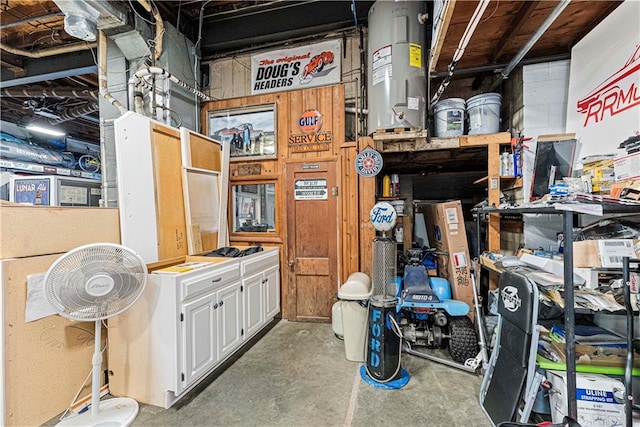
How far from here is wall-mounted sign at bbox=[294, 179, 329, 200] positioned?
3.56 meters

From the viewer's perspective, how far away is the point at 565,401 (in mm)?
1621

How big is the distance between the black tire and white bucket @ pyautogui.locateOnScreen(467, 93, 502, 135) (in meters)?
2.00

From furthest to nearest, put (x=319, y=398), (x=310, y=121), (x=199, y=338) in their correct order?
(x=310, y=121), (x=199, y=338), (x=319, y=398)

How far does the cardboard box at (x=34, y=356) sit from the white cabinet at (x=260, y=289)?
136 cm

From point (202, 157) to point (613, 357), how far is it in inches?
156

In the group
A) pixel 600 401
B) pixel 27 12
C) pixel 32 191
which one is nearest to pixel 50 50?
pixel 27 12

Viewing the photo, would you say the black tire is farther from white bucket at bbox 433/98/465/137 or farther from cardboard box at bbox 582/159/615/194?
white bucket at bbox 433/98/465/137

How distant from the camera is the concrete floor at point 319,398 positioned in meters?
1.92

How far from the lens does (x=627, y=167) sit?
165 cm

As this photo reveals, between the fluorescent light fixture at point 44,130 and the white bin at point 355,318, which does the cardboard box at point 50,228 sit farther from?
the fluorescent light fixture at point 44,130

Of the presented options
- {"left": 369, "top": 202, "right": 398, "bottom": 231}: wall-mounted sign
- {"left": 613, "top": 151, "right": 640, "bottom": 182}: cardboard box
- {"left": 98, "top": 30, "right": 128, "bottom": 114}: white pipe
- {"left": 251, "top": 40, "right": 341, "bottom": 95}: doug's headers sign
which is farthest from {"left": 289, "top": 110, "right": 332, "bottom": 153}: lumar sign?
{"left": 613, "top": 151, "right": 640, "bottom": 182}: cardboard box

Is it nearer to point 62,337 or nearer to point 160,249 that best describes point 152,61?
point 160,249

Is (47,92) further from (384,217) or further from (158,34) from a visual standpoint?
(384,217)

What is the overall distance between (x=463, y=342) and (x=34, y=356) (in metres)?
3.38
